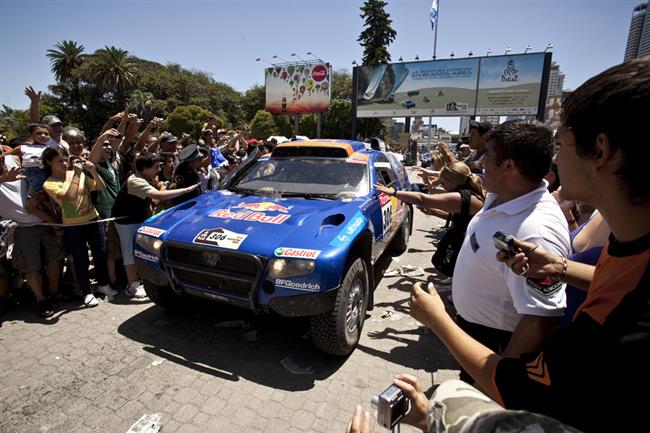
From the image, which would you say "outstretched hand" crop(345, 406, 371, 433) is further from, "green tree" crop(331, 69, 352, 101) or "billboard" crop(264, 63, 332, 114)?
"green tree" crop(331, 69, 352, 101)

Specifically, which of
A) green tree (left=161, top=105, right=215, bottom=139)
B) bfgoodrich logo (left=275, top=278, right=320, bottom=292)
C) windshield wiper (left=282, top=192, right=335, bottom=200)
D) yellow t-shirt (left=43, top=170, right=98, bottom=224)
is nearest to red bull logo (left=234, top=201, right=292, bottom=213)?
windshield wiper (left=282, top=192, right=335, bottom=200)

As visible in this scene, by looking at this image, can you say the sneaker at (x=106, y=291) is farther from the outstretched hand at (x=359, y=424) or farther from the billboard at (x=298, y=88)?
the billboard at (x=298, y=88)

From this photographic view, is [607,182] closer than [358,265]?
Yes

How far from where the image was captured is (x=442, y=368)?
3.08m

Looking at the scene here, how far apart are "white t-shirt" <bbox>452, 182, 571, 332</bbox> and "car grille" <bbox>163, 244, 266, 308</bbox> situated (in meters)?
1.57

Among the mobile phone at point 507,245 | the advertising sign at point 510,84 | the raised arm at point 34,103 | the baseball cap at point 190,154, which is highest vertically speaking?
the advertising sign at point 510,84

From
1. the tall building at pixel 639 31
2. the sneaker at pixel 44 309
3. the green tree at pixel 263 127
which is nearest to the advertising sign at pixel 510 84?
the green tree at pixel 263 127

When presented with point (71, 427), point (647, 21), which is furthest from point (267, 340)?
point (647, 21)

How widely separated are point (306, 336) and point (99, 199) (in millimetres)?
3386

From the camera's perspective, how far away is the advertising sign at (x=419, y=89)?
26281 millimetres

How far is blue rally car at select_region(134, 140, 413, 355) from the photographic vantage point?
2.66m

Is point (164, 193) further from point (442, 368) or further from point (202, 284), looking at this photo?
point (442, 368)

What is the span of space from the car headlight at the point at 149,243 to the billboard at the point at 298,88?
30.0 metres

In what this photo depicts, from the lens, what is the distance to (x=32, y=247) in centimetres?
383
